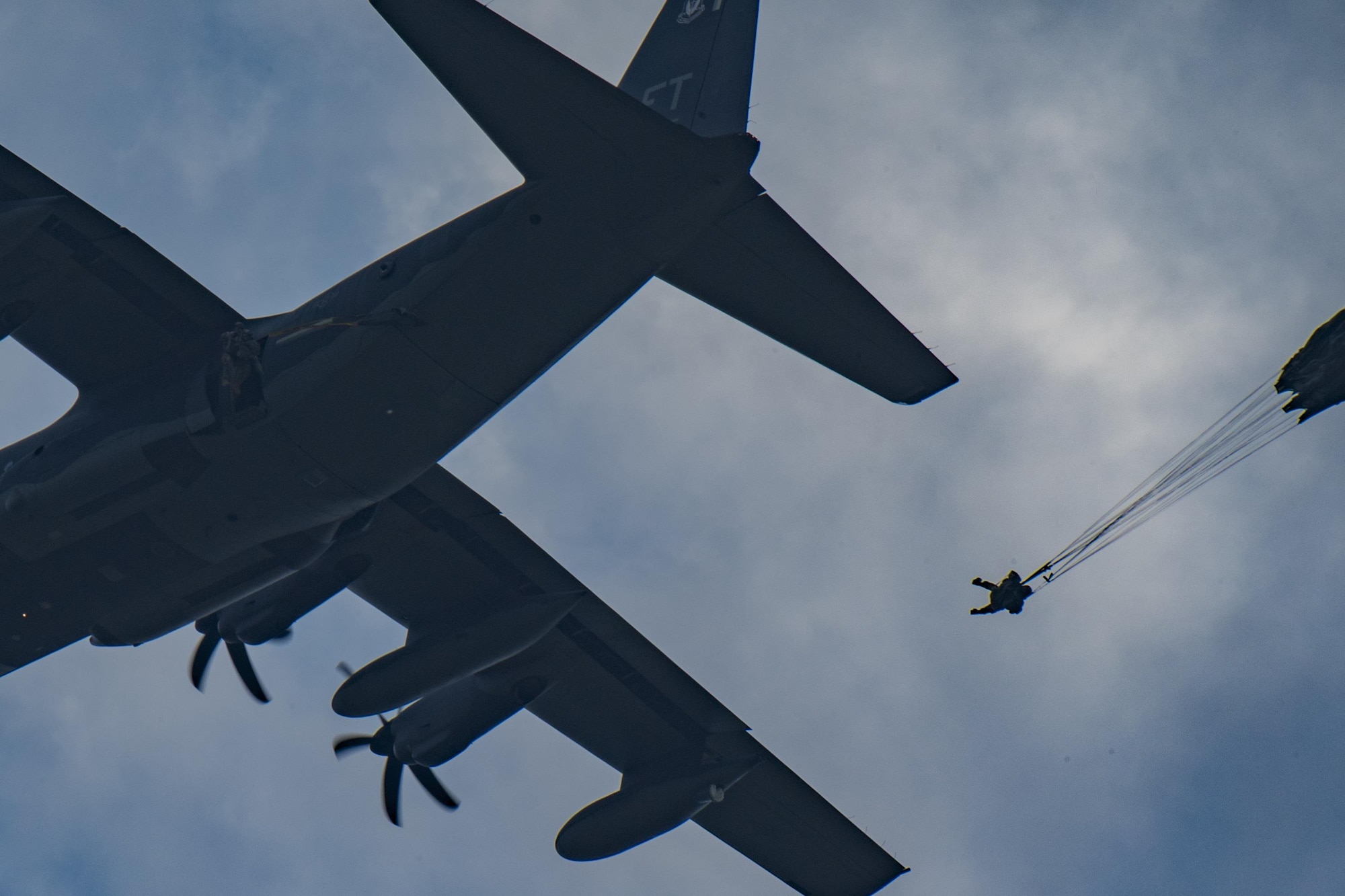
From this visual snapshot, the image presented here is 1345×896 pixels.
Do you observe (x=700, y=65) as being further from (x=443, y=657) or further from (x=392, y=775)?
(x=392, y=775)

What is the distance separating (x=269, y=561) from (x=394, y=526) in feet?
8.80

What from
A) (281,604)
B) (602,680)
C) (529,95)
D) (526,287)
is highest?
(529,95)

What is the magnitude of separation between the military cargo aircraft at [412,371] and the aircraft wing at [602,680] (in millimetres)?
70

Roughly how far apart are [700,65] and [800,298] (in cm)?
322

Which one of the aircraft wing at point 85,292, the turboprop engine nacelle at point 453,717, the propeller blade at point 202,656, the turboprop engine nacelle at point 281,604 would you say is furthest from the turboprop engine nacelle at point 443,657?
the aircraft wing at point 85,292

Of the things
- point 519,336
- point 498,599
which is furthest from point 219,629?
point 519,336

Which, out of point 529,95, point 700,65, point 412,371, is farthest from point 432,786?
point 700,65

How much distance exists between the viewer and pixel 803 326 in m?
15.6

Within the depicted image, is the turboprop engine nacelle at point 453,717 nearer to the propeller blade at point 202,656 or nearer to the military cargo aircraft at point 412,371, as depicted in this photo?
the military cargo aircraft at point 412,371

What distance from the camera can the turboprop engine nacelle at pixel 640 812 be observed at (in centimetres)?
2041

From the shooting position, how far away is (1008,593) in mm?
17359

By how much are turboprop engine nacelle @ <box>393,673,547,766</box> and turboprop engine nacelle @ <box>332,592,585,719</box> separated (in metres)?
0.89

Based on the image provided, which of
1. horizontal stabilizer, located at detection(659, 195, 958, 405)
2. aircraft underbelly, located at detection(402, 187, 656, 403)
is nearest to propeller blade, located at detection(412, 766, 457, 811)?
aircraft underbelly, located at detection(402, 187, 656, 403)

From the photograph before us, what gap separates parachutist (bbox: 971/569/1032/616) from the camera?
675 inches
